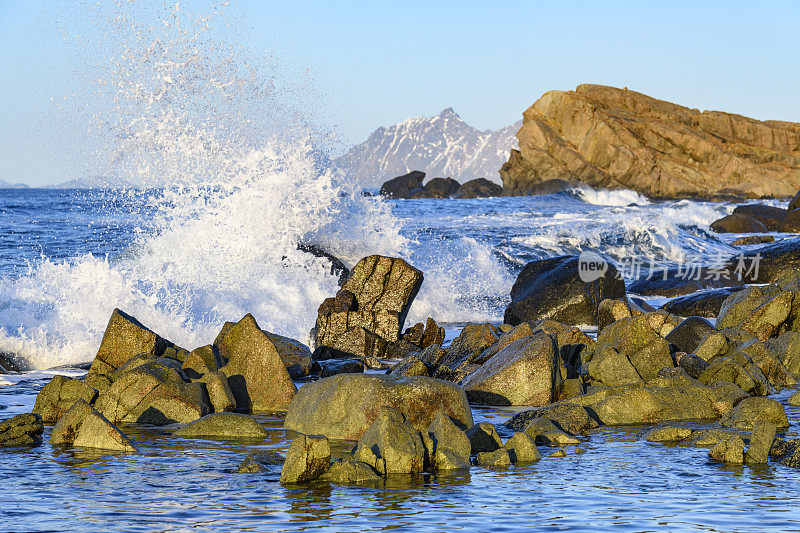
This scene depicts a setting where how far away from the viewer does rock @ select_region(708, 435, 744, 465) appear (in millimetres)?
5488

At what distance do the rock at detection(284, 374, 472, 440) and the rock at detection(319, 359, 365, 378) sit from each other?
315 centimetres

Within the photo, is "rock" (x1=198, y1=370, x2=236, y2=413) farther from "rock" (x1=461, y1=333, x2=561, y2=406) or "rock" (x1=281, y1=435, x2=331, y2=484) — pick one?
"rock" (x1=281, y1=435, x2=331, y2=484)

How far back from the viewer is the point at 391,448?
5172mm

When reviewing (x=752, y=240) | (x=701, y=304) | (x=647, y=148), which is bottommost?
(x=701, y=304)

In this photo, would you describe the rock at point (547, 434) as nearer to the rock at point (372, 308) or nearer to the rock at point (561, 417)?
the rock at point (561, 417)

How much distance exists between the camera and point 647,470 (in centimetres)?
538

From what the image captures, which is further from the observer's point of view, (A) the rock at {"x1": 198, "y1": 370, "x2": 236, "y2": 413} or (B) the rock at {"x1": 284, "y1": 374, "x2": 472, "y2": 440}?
(A) the rock at {"x1": 198, "y1": 370, "x2": 236, "y2": 413}

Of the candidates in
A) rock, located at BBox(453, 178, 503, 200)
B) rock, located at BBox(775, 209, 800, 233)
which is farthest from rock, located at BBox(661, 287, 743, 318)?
rock, located at BBox(453, 178, 503, 200)

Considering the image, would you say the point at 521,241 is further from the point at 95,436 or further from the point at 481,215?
the point at 95,436

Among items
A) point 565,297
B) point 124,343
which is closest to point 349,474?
point 124,343

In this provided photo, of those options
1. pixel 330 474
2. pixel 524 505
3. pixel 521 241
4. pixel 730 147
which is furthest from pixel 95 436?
pixel 730 147

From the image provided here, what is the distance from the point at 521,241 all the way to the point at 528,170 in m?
60.1

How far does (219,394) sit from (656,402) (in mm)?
3857

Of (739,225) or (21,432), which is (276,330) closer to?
(21,432)
